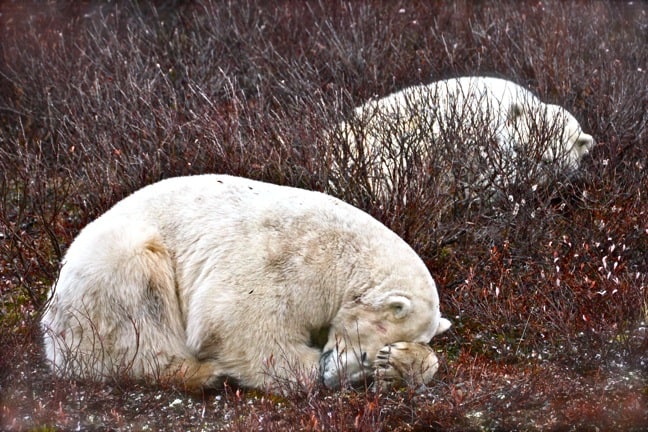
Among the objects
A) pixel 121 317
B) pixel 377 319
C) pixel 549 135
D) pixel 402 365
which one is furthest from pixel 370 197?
pixel 121 317

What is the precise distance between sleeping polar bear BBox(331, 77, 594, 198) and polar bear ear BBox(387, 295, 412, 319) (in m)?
1.25

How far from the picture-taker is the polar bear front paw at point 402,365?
3.56m

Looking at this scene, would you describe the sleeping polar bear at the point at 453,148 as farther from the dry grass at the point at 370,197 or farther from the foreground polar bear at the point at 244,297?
the foreground polar bear at the point at 244,297

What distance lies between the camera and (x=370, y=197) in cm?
481

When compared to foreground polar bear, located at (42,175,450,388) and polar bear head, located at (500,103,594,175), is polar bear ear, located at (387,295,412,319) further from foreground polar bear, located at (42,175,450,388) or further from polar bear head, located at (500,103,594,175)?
polar bear head, located at (500,103,594,175)

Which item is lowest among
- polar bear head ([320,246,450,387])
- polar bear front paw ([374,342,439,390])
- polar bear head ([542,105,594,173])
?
polar bear front paw ([374,342,439,390])

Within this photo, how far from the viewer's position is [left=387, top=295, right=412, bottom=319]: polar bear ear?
358 centimetres

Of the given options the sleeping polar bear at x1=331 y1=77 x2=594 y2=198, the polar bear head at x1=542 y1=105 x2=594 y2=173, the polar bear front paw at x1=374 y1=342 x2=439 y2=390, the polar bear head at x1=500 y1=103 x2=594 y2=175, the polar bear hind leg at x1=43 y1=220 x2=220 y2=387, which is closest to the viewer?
the polar bear front paw at x1=374 y1=342 x2=439 y2=390

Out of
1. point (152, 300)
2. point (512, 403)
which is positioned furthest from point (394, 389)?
point (152, 300)

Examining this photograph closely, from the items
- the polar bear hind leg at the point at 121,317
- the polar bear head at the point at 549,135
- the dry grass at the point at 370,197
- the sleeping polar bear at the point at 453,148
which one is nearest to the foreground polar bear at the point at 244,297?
the polar bear hind leg at the point at 121,317

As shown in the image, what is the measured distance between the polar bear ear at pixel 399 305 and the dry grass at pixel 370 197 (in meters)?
0.32

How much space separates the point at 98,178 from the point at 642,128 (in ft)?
10.6

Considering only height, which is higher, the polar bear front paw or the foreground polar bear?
the foreground polar bear

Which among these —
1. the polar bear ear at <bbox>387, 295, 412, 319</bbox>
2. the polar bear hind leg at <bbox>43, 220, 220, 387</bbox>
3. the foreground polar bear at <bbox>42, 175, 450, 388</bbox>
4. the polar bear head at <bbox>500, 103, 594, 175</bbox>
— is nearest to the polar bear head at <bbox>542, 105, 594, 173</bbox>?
the polar bear head at <bbox>500, 103, 594, 175</bbox>
